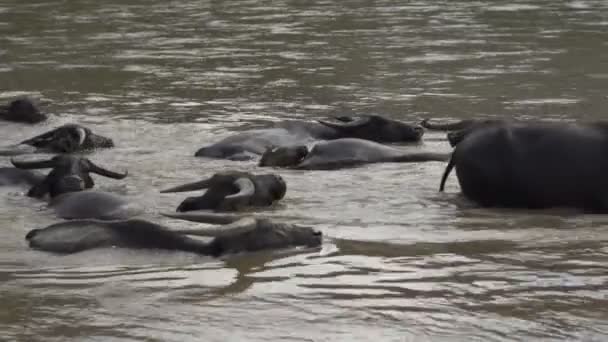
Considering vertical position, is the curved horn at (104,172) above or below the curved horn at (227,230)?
below

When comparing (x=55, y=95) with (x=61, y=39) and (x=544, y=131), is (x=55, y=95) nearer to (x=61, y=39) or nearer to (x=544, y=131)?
(x=61, y=39)

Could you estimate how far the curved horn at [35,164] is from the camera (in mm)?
8531

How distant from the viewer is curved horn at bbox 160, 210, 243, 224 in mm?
6848

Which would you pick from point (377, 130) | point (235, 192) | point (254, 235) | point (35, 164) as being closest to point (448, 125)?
point (377, 130)

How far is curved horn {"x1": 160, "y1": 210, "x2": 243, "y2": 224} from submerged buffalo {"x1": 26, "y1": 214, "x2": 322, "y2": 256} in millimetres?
149

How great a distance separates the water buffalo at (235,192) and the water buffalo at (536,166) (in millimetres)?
948

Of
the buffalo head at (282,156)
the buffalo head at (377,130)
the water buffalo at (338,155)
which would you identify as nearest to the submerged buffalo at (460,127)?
the buffalo head at (377,130)

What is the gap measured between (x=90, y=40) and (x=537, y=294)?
502 inches

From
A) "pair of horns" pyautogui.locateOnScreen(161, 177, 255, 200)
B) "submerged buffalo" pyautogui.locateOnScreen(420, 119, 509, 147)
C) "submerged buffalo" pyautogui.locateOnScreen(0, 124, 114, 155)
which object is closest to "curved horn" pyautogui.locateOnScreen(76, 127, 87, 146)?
"submerged buffalo" pyautogui.locateOnScreen(0, 124, 114, 155)

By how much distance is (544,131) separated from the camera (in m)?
7.85

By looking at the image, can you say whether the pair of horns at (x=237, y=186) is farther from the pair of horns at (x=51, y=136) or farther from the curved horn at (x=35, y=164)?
the pair of horns at (x=51, y=136)

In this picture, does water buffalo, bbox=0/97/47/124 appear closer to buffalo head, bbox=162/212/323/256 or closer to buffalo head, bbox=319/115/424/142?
buffalo head, bbox=319/115/424/142

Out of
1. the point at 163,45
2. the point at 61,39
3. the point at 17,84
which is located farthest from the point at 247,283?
the point at 61,39

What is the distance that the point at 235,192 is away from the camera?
7785 mm
